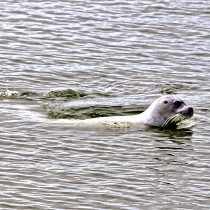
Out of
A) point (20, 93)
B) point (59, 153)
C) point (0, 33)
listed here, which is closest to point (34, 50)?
point (0, 33)

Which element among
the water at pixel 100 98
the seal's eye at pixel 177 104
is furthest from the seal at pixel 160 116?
the water at pixel 100 98

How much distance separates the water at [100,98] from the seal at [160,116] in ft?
0.77

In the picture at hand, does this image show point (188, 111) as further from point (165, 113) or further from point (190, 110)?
point (165, 113)

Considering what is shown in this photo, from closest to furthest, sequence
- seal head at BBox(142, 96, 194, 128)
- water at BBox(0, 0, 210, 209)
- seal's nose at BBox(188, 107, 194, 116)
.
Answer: water at BBox(0, 0, 210, 209) < seal's nose at BBox(188, 107, 194, 116) < seal head at BBox(142, 96, 194, 128)

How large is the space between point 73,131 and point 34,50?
474cm

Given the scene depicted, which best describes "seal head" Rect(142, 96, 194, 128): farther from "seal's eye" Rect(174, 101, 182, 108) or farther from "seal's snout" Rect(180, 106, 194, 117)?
"seal's snout" Rect(180, 106, 194, 117)

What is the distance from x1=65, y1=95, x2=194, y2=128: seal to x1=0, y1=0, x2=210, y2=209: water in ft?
0.77

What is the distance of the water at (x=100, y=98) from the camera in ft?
36.0

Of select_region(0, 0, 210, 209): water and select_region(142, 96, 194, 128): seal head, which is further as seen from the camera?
Answer: select_region(142, 96, 194, 128): seal head

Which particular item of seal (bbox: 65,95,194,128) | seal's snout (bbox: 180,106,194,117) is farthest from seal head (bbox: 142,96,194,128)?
seal's snout (bbox: 180,106,194,117)

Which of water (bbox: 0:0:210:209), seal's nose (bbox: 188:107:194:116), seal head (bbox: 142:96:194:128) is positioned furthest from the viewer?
seal head (bbox: 142:96:194:128)

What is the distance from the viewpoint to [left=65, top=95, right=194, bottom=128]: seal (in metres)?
13.8

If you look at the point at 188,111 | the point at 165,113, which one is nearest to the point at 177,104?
the point at 165,113

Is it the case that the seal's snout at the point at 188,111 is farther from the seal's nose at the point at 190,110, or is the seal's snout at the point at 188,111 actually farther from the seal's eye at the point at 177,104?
the seal's eye at the point at 177,104
